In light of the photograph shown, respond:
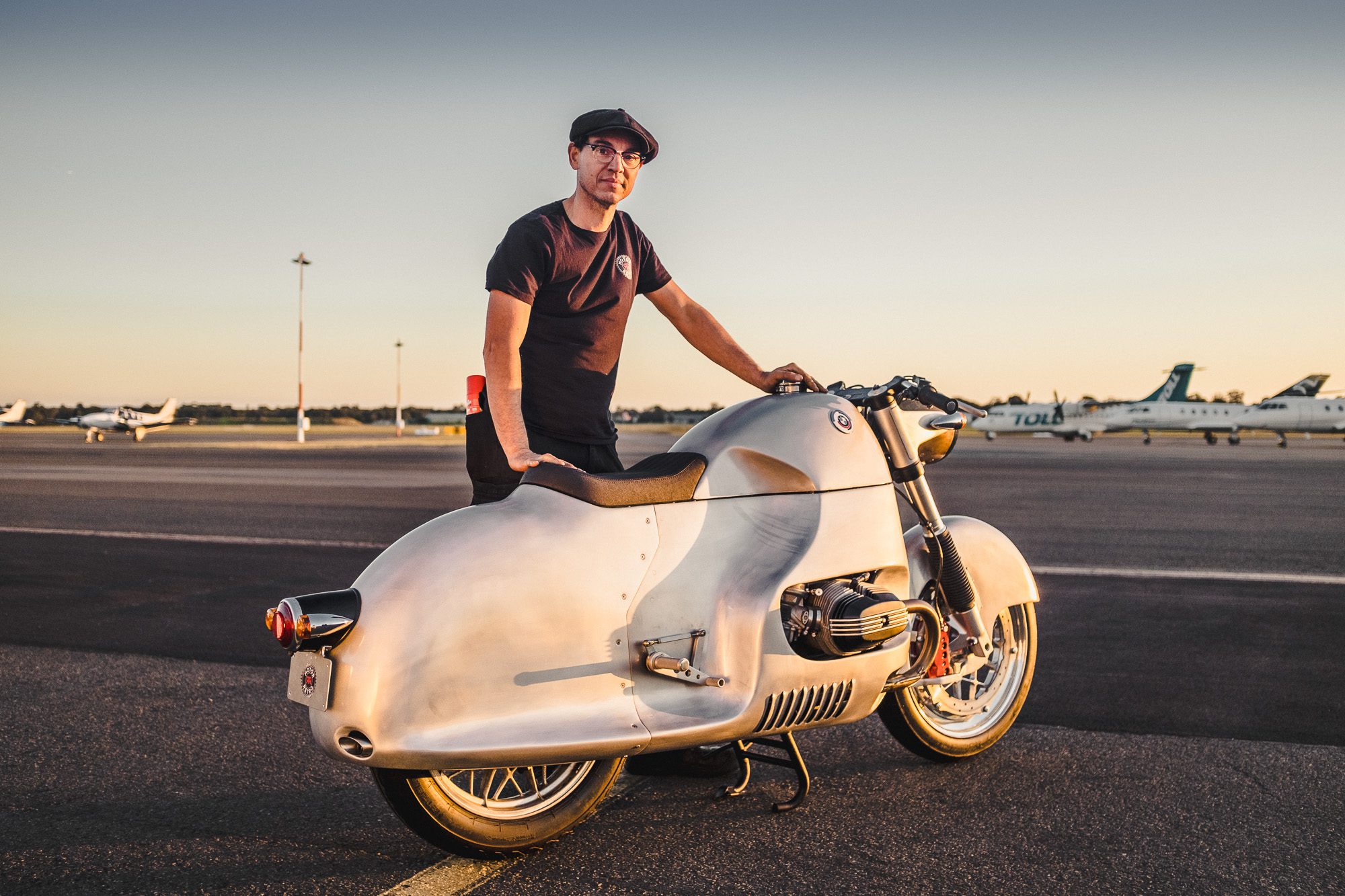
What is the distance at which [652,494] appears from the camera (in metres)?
2.92

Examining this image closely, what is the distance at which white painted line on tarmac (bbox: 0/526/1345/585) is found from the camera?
8172 mm

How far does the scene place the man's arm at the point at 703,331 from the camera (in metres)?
3.79

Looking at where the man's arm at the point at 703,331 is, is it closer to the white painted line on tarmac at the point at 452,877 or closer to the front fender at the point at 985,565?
the front fender at the point at 985,565

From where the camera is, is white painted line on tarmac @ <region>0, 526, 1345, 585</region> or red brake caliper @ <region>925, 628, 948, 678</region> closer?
red brake caliper @ <region>925, 628, 948, 678</region>

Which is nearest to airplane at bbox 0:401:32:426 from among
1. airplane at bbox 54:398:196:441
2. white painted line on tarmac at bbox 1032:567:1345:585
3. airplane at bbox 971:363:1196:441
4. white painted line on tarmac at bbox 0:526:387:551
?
airplane at bbox 54:398:196:441

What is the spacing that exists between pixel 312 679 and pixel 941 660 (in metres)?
2.15

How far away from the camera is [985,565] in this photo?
386cm

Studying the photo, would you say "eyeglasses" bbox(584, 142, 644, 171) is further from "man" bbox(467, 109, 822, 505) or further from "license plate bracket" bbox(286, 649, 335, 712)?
"license plate bracket" bbox(286, 649, 335, 712)

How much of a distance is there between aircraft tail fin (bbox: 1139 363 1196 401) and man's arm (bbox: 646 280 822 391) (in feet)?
238

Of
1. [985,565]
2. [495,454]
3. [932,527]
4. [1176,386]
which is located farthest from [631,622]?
[1176,386]

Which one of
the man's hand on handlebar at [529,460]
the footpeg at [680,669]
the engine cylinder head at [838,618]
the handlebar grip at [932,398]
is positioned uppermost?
the handlebar grip at [932,398]

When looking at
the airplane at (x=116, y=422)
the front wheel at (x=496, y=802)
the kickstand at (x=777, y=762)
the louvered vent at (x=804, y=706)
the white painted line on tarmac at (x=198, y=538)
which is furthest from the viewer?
→ the airplane at (x=116, y=422)

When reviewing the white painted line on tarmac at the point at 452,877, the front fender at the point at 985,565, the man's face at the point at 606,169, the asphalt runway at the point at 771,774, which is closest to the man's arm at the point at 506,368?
the man's face at the point at 606,169

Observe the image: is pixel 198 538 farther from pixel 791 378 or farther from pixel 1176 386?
pixel 1176 386
